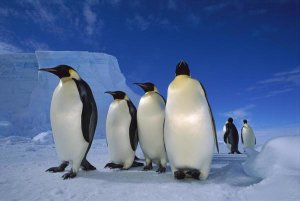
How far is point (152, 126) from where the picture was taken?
4.13 meters

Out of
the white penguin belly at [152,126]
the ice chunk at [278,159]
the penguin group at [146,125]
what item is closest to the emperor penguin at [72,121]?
the penguin group at [146,125]

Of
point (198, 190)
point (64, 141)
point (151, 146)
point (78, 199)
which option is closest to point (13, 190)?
point (78, 199)

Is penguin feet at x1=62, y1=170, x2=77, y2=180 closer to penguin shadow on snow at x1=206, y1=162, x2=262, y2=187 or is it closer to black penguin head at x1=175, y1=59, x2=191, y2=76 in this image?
penguin shadow on snow at x1=206, y1=162, x2=262, y2=187

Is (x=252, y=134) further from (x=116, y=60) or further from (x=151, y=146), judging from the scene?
(x=116, y=60)

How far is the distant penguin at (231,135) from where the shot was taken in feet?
39.5

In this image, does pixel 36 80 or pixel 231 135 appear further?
pixel 36 80

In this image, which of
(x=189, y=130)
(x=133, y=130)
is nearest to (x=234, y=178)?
(x=189, y=130)

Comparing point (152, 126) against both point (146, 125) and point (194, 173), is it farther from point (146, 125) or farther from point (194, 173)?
point (194, 173)

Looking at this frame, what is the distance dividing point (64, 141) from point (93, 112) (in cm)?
48

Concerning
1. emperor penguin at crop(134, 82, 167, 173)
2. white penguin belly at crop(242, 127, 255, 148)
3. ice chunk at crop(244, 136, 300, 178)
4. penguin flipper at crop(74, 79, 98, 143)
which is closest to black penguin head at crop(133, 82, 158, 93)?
emperor penguin at crop(134, 82, 167, 173)

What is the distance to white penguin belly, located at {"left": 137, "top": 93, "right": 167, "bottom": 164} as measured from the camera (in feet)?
13.6

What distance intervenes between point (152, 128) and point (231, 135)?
874 centimetres

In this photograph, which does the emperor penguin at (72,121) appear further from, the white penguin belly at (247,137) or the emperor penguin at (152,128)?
A: the white penguin belly at (247,137)

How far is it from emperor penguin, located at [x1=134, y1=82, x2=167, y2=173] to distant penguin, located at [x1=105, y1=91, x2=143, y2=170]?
0.90 feet
